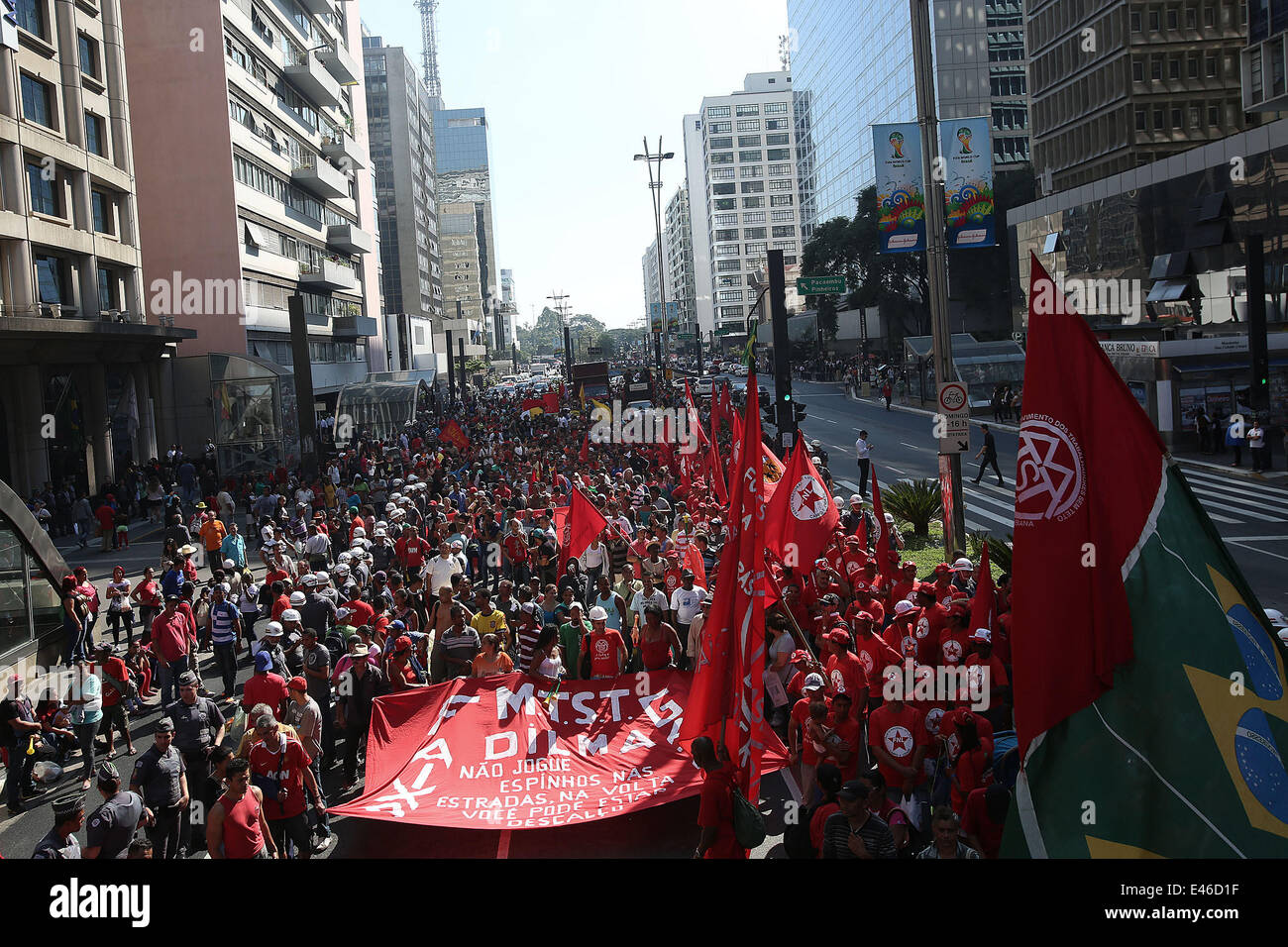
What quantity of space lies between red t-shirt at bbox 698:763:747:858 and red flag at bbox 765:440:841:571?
25.8 feet

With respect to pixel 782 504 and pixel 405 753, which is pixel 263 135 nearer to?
pixel 782 504

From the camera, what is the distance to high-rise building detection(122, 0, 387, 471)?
3397 cm

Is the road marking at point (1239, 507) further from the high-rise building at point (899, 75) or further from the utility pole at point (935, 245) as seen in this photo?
the high-rise building at point (899, 75)

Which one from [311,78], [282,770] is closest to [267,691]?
[282,770]

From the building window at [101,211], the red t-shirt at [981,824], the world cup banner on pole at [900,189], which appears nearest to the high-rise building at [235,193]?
the building window at [101,211]

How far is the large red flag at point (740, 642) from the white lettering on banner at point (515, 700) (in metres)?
1.68

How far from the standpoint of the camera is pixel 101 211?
3509cm

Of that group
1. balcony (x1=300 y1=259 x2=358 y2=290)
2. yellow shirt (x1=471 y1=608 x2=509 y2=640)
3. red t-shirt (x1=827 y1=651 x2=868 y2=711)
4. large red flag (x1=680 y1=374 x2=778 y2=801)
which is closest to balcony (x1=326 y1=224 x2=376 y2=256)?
balcony (x1=300 y1=259 x2=358 y2=290)

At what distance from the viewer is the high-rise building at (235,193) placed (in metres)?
34.0

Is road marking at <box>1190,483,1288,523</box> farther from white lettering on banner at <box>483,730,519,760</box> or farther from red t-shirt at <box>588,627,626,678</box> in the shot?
white lettering on banner at <box>483,730,519,760</box>

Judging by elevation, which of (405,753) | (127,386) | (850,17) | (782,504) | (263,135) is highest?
(850,17)

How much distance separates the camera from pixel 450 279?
18012 cm
